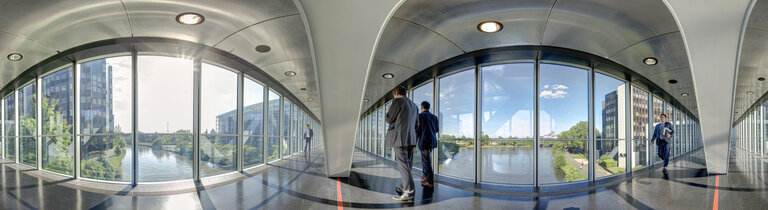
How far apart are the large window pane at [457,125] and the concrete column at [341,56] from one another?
2.53m

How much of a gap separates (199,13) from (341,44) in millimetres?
1917

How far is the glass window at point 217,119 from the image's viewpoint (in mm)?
4215

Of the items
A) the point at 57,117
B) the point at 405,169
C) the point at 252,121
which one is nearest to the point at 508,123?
the point at 405,169

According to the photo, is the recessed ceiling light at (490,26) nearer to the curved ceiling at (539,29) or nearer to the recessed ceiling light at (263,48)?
the curved ceiling at (539,29)

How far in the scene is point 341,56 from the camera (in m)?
4.66

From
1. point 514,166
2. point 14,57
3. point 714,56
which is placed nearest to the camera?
point 14,57

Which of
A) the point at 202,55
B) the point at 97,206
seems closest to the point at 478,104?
the point at 202,55

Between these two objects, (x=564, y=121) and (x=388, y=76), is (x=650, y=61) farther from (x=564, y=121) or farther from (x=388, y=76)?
(x=388, y=76)

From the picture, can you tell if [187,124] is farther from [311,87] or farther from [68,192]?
[311,87]

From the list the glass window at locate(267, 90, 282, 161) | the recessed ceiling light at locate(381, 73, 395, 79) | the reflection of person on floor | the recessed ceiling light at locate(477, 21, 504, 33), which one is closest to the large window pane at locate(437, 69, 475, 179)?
the recessed ceiling light at locate(381, 73, 395, 79)

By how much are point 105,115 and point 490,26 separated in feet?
16.8

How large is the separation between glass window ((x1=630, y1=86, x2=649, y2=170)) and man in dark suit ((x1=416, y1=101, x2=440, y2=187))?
606 centimetres

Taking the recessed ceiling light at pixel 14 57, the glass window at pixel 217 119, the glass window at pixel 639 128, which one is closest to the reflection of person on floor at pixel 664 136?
the glass window at pixel 639 128

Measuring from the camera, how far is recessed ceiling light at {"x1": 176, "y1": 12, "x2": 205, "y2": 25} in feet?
13.8
